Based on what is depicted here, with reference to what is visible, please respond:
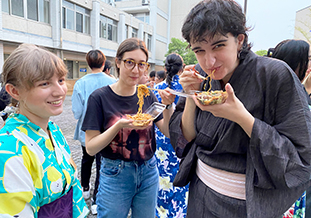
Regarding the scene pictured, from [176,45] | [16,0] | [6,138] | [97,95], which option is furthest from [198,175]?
[176,45]

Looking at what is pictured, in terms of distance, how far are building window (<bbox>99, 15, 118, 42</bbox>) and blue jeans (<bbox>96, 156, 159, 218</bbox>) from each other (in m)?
22.6

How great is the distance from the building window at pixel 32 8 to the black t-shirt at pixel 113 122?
16.2m

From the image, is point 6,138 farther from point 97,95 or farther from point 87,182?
point 87,182

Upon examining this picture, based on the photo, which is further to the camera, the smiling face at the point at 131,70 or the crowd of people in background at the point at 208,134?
the smiling face at the point at 131,70

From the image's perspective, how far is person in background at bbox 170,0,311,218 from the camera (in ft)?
3.55

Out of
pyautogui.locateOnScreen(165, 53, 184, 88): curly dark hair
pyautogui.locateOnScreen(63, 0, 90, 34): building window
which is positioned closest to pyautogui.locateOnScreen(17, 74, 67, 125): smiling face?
pyautogui.locateOnScreen(165, 53, 184, 88): curly dark hair

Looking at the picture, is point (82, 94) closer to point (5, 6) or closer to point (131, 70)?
point (131, 70)

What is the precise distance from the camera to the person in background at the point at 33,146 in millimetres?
1048

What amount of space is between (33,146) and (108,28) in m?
24.3

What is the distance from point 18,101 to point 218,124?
4.34 ft

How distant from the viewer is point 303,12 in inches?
1007

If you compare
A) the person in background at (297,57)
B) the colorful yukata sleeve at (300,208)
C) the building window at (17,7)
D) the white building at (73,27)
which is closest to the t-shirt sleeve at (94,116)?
the person in background at (297,57)

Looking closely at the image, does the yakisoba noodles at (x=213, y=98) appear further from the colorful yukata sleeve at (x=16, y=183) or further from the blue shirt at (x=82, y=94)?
the blue shirt at (x=82, y=94)

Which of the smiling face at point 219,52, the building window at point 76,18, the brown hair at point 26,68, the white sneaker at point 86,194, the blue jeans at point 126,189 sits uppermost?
the building window at point 76,18
